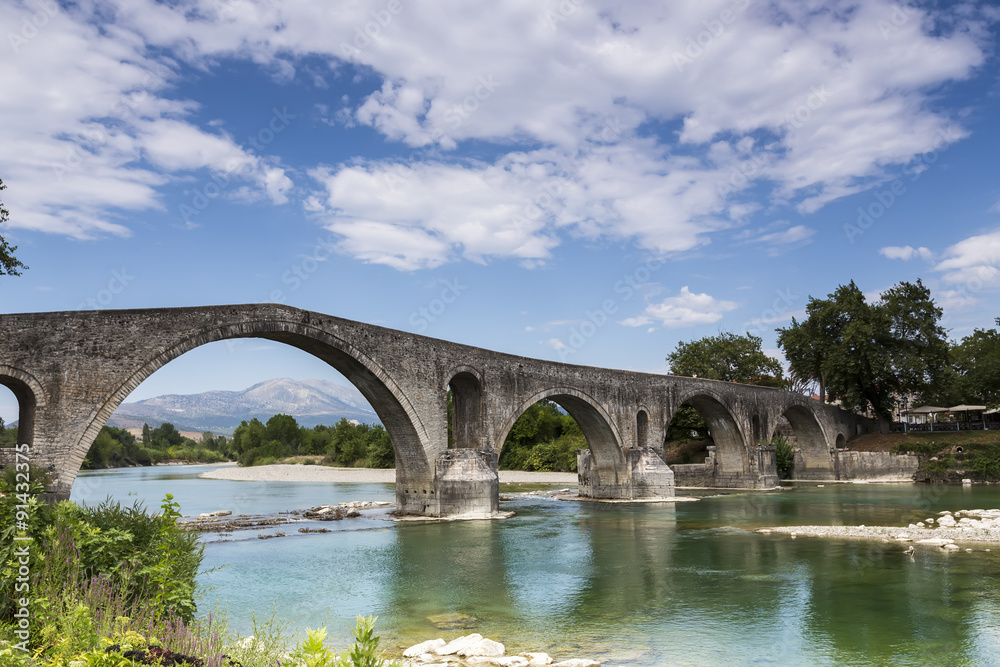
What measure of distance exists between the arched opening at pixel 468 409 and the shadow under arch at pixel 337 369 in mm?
2571

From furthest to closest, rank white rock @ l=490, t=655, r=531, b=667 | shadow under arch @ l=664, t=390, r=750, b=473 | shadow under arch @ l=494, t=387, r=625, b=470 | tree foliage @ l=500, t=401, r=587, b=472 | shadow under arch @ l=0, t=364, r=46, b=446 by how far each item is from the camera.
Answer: tree foliage @ l=500, t=401, r=587, b=472 → shadow under arch @ l=664, t=390, r=750, b=473 → shadow under arch @ l=494, t=387, r=625, b=470 → shadow under arch @ l=0, t=364, r=46, b=446 → white rock @ l=490, t=655, r=531, b=667

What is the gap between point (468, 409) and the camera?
88.1 ft

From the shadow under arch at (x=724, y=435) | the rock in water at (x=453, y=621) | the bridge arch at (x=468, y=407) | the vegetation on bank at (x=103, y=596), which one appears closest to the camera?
the vegetation on bank at (x=103, y=596)

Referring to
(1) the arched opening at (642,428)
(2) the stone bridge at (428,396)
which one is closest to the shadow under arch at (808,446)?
(2) the stone bridge at (428,396)

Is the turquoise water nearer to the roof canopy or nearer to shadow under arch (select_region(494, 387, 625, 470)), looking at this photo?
shadow under arch (select_region(494, 387, 625, 470))

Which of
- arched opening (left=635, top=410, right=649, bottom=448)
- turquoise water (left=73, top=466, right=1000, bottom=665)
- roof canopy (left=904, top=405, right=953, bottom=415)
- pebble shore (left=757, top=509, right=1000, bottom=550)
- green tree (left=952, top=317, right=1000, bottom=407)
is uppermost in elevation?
green tree (left=952, top=317, right=1000, bottom=407)

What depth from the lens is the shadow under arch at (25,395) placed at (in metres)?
15.3

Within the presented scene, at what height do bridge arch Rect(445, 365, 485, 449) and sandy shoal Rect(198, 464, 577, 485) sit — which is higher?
bridge arch Rect(445, 365, 485, 449)

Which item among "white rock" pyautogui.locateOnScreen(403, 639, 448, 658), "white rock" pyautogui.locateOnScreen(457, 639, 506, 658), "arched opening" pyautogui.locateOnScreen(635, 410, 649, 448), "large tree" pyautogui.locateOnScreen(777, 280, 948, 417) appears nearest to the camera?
"white rock" pyautogui.locateOnScreen(457, 639, 506, 658)

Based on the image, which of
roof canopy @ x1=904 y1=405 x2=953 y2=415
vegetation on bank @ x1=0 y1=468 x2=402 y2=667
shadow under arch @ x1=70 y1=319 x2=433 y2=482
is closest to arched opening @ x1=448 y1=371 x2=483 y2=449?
shadow under arch @ x1=70 y1=319 x2=433 y2=482

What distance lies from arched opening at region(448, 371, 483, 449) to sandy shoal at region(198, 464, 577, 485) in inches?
909

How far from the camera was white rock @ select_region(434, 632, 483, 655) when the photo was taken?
28.5 feet

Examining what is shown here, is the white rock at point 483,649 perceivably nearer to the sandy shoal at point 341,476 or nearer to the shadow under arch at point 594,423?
the shadow under arch at point 594,423

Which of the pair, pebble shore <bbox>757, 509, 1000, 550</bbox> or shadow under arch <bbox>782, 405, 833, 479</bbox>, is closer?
pebble shore <bbox>757, 509, 1000, 550</bbox>
